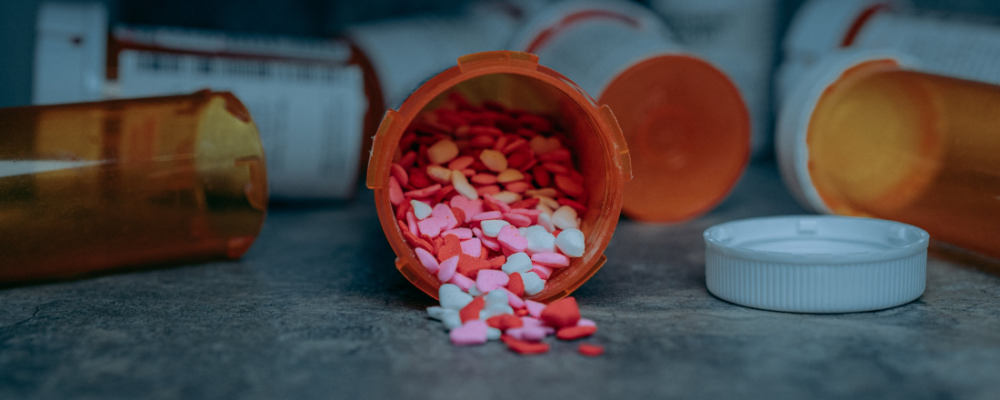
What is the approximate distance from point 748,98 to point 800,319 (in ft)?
2.91

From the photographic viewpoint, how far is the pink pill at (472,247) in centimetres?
73

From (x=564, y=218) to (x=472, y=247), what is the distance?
0.11 meters

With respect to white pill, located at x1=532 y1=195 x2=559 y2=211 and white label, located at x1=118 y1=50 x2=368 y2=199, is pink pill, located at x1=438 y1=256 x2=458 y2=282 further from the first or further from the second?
white label, located at x1=118 y1=50 x2=368 y2=199

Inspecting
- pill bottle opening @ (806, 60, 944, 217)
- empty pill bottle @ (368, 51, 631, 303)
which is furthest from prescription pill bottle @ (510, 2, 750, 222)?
empty pill bottle @ (368, 51, 631, 303)

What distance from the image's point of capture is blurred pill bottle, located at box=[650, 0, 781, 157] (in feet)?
4.66

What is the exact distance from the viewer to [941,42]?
1145mm

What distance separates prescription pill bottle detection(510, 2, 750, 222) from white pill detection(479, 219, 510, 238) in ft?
1.16

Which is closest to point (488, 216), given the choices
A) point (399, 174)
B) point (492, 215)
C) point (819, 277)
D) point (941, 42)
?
point (492, 215)

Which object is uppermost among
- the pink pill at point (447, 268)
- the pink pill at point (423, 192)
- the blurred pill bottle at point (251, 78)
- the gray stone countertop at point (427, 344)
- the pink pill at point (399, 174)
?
the blurred pill bottle at point (251, 78)

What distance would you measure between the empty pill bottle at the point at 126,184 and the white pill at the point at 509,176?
0.30 meters

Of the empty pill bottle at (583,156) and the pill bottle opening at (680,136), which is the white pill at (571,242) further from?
the pill bottle opening at (680,136)

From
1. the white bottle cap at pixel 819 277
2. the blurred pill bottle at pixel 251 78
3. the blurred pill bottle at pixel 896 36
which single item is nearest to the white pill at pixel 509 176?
the white bottle cap at pixel 819 277

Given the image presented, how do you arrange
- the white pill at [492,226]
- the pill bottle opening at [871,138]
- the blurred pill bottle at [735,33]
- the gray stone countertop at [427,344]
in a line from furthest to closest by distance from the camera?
the blurred pill bottle at [735,33] → the pill bottle opening at [871,138] → the white pill at [492,226] → the gray stone countertop at [427,344]

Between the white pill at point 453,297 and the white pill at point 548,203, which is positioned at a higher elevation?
the white pill at point 548,203
